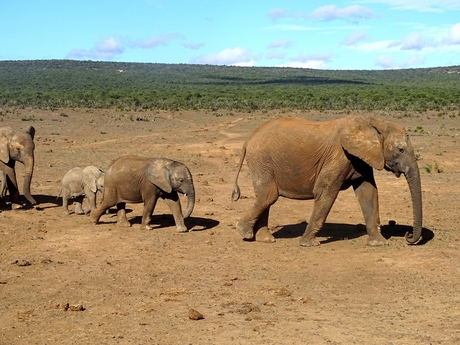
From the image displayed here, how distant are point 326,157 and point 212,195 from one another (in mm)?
6004

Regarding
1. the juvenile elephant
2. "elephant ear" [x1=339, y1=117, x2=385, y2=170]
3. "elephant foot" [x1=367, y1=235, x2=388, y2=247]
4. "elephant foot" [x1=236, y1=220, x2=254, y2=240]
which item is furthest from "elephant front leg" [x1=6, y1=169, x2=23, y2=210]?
"elephant foot" [x1=367, y1=235, x2=388, y2=247]

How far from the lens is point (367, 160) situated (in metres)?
11.5

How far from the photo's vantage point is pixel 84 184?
587 inches

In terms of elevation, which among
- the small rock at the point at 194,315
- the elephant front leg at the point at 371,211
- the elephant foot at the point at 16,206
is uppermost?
the elephant front leg at the point at 371,211

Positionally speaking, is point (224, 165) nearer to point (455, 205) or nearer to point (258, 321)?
point (455, 205)

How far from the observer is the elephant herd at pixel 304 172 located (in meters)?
11.6

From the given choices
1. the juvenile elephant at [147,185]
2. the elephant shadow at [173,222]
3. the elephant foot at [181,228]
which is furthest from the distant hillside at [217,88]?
the elephant foot at [181,228]

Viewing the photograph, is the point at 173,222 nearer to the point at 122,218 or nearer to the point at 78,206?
the point at 122,218

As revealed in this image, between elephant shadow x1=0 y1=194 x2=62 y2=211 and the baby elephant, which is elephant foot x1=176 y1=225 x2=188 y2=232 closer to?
the baby elephant

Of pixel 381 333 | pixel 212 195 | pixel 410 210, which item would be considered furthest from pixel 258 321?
pixel 212 195

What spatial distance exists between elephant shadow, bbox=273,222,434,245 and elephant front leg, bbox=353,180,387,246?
738 mm

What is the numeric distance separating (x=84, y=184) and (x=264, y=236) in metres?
4.32

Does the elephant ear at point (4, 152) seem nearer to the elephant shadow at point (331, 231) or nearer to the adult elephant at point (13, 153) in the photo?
the adult elephant at point (13, 153)

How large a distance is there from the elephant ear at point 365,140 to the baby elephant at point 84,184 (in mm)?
5561
